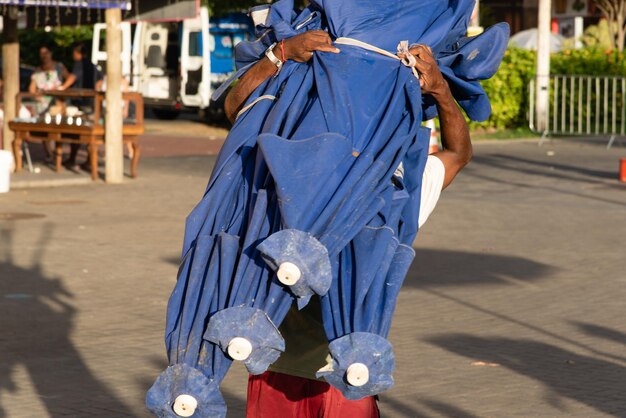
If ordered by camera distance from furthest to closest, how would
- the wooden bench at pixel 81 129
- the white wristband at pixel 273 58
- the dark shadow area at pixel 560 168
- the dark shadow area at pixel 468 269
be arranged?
1. the dark shadow area at pixel 560 168
2. the wooden bench at pixel 81 129
3. the dark shadow area at pixel 468 269
4. the white wristband at pixel 273 58

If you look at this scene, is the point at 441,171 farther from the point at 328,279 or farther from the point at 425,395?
the point at 425,395

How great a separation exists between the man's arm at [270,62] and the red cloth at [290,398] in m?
0.78

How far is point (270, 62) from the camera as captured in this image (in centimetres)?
350

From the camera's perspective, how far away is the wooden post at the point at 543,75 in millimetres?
25609

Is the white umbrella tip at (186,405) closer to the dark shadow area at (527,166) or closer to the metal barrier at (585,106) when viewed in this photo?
the dark shadow area at (527,166)

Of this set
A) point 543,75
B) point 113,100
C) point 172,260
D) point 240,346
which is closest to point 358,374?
point 240,346

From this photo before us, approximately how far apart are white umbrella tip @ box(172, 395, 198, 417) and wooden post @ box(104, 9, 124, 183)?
45.7ft

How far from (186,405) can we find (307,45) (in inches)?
40.3

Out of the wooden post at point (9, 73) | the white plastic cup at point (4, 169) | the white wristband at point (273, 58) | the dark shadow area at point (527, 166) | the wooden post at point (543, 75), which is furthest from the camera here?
the wooden post at point (543, 75)

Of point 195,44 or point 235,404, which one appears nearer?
point 235,404

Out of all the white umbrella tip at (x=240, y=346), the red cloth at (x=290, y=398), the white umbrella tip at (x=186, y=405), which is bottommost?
the red cloth at (x=290, y=398)

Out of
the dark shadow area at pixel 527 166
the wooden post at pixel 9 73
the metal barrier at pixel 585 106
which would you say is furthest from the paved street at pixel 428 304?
the metal barrier at pixel 585 106

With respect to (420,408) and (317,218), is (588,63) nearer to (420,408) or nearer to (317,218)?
(420,408)

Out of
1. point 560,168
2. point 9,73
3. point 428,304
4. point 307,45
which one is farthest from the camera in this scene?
point 560,168
